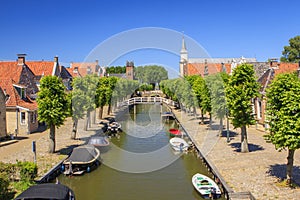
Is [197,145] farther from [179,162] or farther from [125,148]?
[125,148]

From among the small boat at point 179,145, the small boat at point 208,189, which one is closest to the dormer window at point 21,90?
the small boat at point 179,145

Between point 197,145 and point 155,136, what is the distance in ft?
42.2

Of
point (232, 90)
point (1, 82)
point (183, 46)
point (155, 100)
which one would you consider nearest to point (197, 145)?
point (232, 90)

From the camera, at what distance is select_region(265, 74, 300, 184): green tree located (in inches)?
675

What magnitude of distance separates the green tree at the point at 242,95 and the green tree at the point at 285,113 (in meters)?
6.71

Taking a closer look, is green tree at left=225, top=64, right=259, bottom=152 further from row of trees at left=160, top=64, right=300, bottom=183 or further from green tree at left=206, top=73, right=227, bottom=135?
green tree at left=206, top=73, right=227, bottom=135

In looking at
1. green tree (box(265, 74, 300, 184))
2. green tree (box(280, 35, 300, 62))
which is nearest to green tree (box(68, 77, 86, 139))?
green tree (box(265, 74, 300, 184))

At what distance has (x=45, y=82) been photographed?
2788 centimetres

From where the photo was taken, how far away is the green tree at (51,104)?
89.4ft

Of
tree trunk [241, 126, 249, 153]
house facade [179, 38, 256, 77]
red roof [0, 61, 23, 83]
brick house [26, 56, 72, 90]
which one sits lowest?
tree trunk [241, 126, 249, 153]

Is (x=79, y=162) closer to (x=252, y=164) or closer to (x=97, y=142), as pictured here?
(x=97, y=142)

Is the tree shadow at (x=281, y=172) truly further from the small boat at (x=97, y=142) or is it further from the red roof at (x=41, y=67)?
the red roof at (x=41, y=67)

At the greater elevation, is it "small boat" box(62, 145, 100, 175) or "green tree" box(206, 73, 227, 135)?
"green tree" box(206, 73, 227, 135)

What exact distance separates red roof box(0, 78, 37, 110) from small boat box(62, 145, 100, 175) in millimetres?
15003
